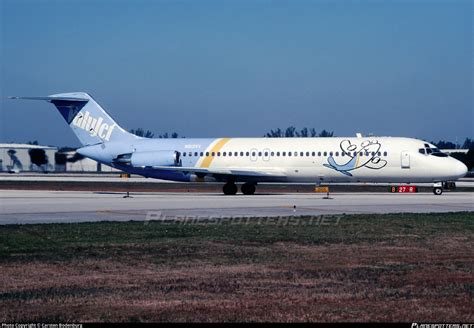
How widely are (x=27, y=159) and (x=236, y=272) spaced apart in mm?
112629

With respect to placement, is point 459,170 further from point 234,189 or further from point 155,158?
point 155,158

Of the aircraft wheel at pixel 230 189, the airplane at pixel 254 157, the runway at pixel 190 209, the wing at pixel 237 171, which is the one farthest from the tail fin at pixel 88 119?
the runway at pixel 190 209

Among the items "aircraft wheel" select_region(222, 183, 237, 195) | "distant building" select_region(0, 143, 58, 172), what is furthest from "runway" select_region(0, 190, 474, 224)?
"distant building" select_region(0, 143, 58, 172)

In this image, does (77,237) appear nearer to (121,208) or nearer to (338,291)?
(338,291)

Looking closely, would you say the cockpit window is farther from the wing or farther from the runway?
the wing

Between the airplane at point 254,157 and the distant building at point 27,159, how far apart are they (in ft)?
220

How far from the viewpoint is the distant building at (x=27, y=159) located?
378 ft

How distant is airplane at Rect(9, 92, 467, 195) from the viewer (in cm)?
4294

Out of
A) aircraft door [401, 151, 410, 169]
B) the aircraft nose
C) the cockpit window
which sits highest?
the cockpit window

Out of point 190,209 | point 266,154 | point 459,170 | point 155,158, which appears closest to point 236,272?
point 190,209

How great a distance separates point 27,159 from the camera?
12169 cm

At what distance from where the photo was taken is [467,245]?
18.1 meters

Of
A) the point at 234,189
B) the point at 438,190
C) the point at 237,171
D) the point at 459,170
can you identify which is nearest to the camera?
the point at 459,170

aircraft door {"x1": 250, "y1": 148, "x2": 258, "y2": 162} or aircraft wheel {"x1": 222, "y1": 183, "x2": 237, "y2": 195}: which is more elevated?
aircraft door {"x1": 250, "y1": 148, "x2": 258, "y2": 162}
